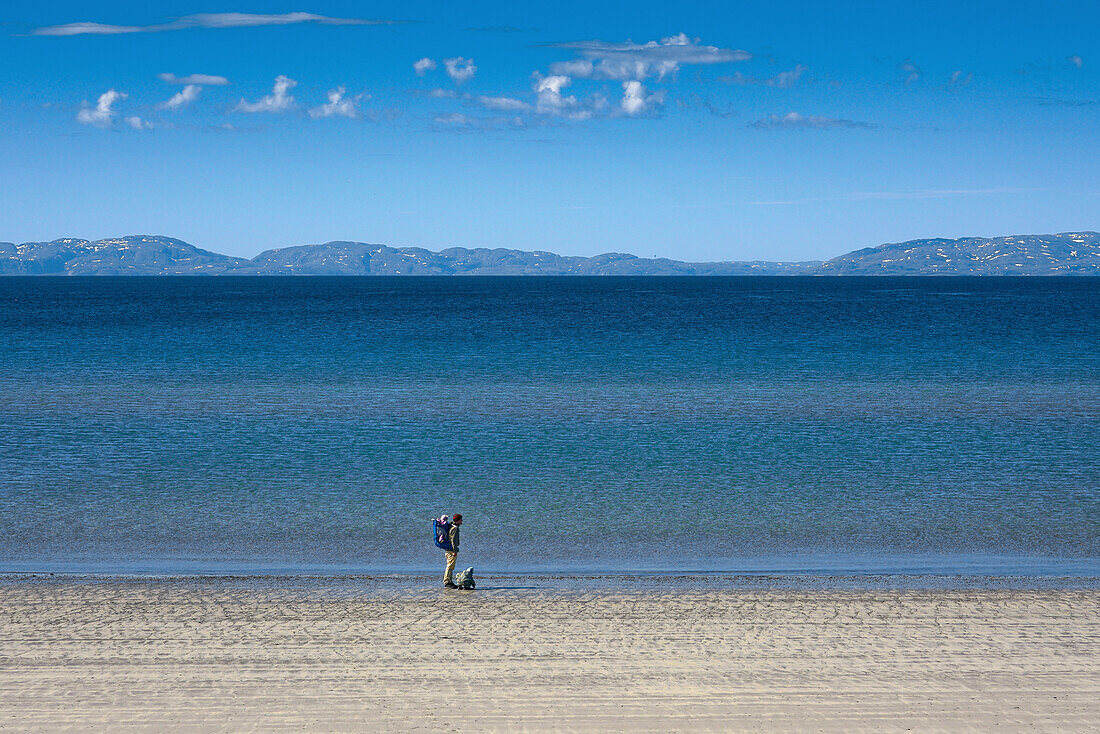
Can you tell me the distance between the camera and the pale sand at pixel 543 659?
34.4 ft

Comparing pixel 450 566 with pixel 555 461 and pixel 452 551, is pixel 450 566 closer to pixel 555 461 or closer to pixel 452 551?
pixel 452 551

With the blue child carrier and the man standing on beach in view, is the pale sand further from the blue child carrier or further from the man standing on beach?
the blue child carrier

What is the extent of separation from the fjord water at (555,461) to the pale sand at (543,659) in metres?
2.27

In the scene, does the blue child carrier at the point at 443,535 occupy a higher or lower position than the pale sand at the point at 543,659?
higher

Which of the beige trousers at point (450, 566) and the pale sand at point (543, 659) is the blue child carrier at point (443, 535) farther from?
the pale sand at point (543, 659)

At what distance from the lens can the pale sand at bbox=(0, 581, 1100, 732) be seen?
34.4 feet

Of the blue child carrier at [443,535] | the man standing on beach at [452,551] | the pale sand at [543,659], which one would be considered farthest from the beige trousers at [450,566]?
the pale sand at [543,659]

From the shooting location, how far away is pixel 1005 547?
17906mm

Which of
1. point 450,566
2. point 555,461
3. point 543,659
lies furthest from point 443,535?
point 555,461

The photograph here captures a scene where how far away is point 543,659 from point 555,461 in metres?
13.0

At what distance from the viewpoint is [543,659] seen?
40.0 ft

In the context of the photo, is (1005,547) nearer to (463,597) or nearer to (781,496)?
(781,496)

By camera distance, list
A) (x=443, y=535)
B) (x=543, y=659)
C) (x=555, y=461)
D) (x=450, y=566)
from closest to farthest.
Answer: (x=543, y=659), (x=443, y=535), (x=450, y=566), (x=555, y=461)

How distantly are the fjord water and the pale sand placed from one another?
2.27 metres
